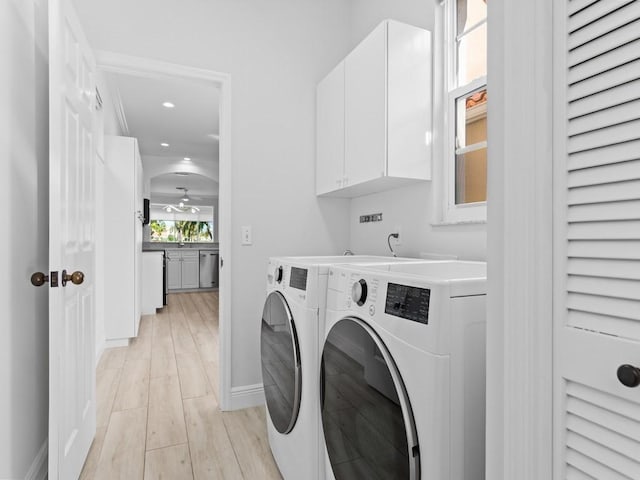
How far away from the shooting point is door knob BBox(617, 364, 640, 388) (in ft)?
1.54

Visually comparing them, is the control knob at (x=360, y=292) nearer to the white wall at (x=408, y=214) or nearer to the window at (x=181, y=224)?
the white wall at (x=408, y=214)

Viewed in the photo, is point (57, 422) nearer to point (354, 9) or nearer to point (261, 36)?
point (261, 36)

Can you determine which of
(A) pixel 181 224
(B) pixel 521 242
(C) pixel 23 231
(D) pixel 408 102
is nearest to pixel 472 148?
(D) pixel 408 102

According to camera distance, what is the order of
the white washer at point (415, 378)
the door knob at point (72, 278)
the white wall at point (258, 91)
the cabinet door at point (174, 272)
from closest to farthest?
the white washer at point (415, 378) → the door knob at point (72, 278) → the white wall at point (258, 91) → the cabinet door at point (174, 272)

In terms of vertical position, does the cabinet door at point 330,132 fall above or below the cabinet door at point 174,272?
above

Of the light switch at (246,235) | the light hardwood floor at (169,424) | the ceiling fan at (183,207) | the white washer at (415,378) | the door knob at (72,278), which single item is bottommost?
the light hardwood floor at (169,424)

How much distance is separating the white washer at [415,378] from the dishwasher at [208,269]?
24.3 feet

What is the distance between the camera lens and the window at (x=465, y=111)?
5.81 feet

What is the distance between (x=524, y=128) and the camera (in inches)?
24.0

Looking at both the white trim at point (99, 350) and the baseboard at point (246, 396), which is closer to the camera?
the baseboard at point (246, 396)

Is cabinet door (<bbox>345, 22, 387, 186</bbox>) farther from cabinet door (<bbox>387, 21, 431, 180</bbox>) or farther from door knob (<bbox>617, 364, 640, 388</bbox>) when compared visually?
door knob (<bbox>617, 364, 640, 388</bbox>)

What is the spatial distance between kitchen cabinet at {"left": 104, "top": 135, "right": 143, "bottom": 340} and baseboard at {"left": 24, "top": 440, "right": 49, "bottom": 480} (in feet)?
7.24

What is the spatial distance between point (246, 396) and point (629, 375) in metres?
2.20

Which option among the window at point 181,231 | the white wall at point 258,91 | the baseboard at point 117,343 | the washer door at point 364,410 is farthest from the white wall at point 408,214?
the window at point 181,231
